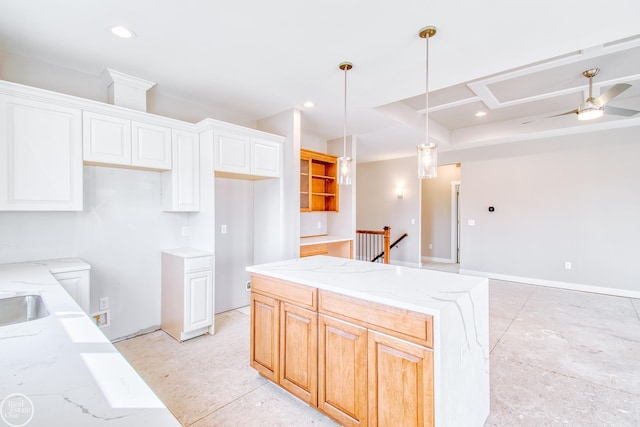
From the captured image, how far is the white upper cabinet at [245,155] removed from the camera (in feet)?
10.6

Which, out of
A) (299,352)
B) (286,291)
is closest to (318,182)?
(286,291)

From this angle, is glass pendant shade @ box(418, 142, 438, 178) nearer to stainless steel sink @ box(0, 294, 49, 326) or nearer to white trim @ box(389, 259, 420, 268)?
stainless steel sink @ box(0, 294, 49, 326)

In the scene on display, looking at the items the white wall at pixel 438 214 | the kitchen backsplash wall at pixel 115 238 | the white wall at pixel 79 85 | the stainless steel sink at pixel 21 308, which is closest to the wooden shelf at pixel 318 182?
the white wall at pixel 79 85

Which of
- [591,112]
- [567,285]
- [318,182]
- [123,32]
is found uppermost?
[123,32]

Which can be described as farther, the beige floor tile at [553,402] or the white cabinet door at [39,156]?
the white cabinet door at [39,156]

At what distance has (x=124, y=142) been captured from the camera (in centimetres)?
275

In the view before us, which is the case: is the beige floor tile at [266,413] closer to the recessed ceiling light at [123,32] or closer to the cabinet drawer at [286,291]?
the cabinet drawer at [286,291]

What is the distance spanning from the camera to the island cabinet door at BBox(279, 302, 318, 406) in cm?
187

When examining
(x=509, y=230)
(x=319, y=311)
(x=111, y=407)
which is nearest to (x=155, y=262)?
(x=319, y=311)

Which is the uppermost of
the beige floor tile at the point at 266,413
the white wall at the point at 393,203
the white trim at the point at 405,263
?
the white wall at the point at 393,203

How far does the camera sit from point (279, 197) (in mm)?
3771

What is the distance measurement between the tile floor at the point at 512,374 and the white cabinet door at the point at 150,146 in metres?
1.82

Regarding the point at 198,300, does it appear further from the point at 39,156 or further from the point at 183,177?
the point at 39,156

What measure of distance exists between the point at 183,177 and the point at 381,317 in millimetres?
2599
